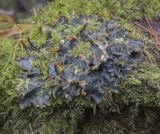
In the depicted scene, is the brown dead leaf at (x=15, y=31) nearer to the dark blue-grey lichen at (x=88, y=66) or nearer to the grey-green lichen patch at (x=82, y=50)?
the dark blue-grey lichen at (x=88, y=66)

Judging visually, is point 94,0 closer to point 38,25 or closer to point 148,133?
point 38,25

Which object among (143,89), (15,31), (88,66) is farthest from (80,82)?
(15,31)

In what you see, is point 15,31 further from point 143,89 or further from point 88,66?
point 143,89

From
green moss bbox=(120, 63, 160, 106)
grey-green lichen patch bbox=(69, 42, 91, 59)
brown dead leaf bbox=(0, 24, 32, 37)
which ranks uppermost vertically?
grey-green lichen patch bbox=(69, 42, 91, 59)

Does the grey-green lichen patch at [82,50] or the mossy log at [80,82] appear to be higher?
the grey-green lichen patch at [82,50]

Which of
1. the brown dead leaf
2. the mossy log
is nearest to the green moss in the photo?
the mossy log

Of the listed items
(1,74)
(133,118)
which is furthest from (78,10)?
(133,118)

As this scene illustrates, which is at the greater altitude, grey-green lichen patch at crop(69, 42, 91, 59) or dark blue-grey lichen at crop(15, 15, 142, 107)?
grey-green lichen patch at crop(69, 42, 91, 59)

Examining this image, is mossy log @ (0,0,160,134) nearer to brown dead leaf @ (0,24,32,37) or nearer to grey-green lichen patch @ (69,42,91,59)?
grey-green lichen patch @ (69,42,91,59)

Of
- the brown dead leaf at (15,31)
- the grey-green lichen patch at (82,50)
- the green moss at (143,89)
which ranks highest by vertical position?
the grey-green lichen patch at (82,50)

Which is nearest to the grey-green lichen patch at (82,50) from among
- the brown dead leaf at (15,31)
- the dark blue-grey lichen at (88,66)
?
the dark blue-grey lichen at (88,66)
